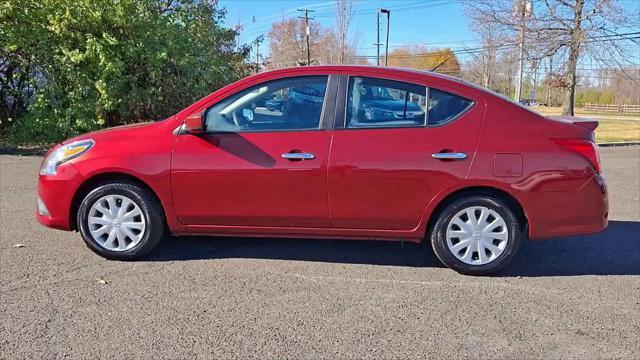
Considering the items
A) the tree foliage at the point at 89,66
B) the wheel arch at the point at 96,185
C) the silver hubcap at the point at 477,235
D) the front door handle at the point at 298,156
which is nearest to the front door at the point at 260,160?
the front door handle at the point at 298,156

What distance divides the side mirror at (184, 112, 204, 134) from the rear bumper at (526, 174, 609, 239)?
265 centimetres

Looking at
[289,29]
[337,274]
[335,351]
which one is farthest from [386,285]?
[289,29]

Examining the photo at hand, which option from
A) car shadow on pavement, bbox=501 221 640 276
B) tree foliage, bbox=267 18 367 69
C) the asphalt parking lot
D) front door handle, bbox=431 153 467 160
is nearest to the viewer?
the asphalt parking lot

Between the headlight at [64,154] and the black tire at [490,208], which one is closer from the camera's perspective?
the black tire at [490,208]

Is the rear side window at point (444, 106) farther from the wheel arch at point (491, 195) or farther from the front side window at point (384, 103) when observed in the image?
the wheel arch at point (491, 195)

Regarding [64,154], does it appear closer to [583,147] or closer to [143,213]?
[143,213]

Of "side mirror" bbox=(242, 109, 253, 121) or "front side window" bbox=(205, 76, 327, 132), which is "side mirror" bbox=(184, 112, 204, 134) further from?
"side mirror" bbox=(242, 109, 253, 121)

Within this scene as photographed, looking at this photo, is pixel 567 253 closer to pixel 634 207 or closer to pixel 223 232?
pixel 634 207

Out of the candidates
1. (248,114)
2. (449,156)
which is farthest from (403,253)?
(248,114)

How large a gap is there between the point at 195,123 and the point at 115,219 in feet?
3.52

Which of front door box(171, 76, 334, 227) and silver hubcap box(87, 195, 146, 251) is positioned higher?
front door box(171, 76, 334, 227)

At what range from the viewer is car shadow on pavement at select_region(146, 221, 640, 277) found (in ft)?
14.1

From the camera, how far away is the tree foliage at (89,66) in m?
10.4

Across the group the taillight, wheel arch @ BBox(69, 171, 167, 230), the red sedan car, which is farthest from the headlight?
the taillight
